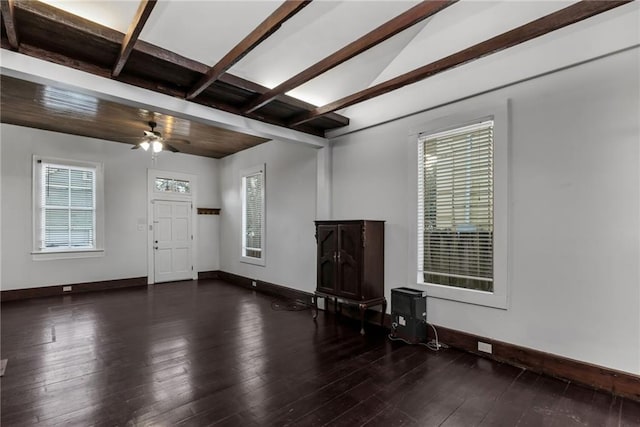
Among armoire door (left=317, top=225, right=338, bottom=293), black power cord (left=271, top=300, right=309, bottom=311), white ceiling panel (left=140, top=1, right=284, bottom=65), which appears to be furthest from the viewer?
black power cord (left=271, top=300, right=309, bottom=311)

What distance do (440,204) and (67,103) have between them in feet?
17.3

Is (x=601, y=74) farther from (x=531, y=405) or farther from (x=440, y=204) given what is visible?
(x=531, y=405)

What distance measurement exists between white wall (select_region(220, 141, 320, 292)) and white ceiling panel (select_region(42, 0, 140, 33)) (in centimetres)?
308

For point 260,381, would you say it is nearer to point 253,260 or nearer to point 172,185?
point 253,260

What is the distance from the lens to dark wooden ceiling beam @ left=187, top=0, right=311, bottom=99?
206 cm

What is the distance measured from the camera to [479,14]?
9.96 feet

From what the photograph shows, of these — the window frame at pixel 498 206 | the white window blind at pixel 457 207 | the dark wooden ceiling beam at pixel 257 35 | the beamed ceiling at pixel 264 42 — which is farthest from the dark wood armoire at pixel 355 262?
the dark wooden ceiling beam at pixel 257 35

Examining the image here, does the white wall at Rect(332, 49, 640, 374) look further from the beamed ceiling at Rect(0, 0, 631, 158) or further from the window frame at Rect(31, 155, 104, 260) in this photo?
the window frame at Rect(31, 155, 104, 260)

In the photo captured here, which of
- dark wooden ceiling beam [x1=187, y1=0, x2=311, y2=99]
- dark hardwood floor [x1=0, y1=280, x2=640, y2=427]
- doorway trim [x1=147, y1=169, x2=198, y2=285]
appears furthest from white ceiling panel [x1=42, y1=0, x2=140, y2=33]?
doorway trim [x1=147, y1=169, x2=198, y2=285]

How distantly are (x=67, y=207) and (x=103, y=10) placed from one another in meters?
4.97

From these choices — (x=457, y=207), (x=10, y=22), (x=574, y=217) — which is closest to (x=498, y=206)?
(x=457, y=207)

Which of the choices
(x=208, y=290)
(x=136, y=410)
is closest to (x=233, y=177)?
(x=208, y=290)

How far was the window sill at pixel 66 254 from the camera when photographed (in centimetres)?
568

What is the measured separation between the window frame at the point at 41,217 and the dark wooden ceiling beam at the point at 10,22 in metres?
4.21
